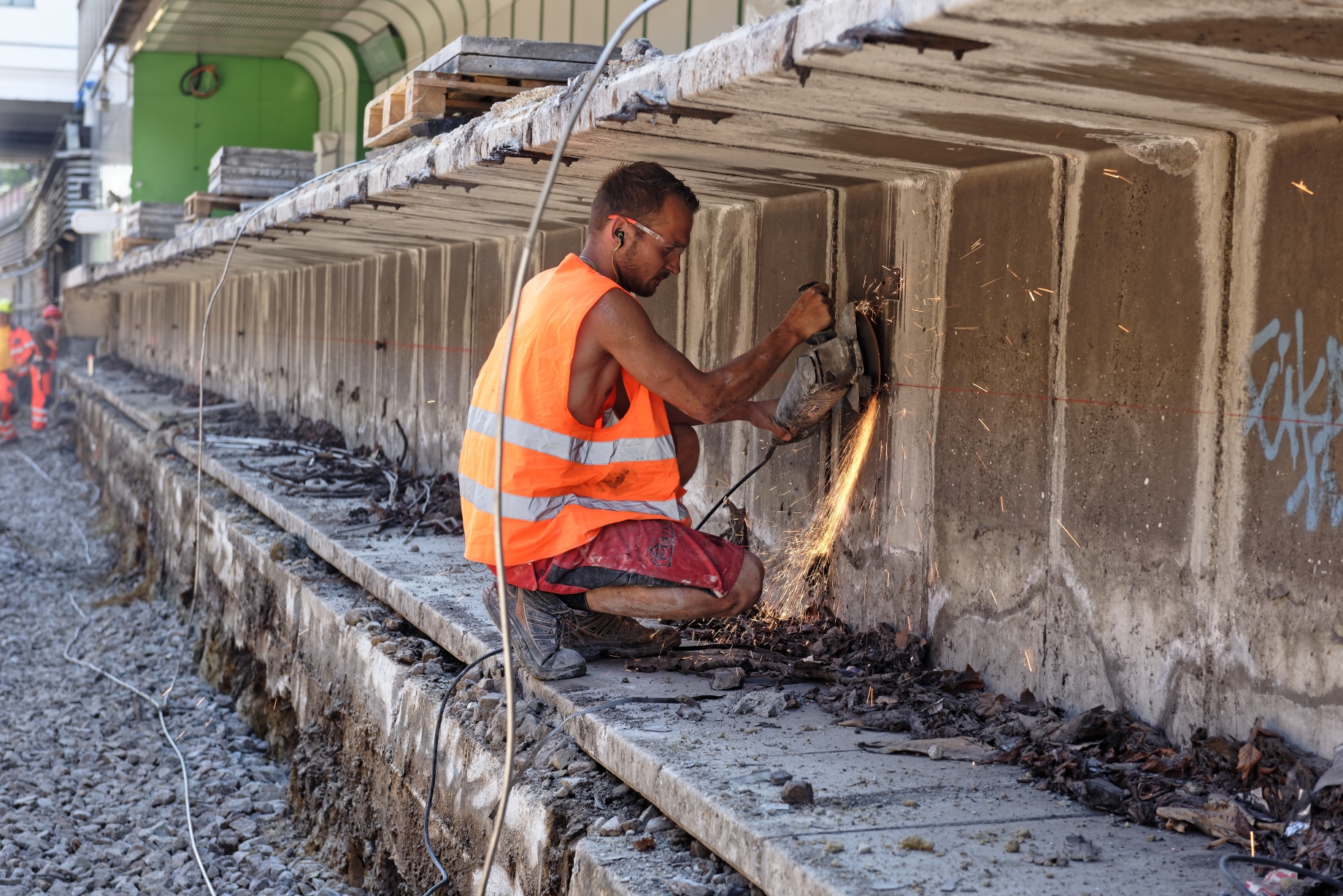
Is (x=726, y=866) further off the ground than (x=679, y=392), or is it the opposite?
(x=679, y=392)

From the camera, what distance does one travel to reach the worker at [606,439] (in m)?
3.71

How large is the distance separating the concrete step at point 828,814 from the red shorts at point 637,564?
32cm

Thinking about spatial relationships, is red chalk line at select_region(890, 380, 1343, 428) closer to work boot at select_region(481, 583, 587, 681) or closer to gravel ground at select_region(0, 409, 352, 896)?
work boot at select_region(481, 583, 587, 681)

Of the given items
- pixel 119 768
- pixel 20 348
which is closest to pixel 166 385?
pixel 20 348

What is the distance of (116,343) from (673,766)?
29.3 metres

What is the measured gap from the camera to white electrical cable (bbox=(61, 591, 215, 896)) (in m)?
5.49

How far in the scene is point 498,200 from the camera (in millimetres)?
6137

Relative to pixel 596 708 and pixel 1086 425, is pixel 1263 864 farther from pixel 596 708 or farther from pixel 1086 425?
pixel 596 708

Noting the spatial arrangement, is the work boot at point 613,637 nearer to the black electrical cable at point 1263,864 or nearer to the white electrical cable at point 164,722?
the black electrical cable at point 1263,864

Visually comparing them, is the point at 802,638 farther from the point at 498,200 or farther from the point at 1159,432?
the point at 498,200

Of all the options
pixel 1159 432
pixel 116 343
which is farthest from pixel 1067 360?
pixel 116 343

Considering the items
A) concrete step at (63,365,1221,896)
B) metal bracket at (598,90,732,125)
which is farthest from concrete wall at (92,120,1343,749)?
metal bracket at (598,90,732,125)

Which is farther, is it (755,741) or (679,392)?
(679,392)

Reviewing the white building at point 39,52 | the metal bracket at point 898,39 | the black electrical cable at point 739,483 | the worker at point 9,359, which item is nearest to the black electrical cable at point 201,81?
the worker at point 9,359
